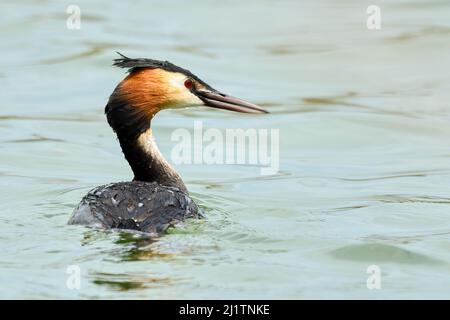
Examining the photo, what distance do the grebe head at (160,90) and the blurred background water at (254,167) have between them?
0.90 m

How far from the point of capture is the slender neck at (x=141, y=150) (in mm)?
9195

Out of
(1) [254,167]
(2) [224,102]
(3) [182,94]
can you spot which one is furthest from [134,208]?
(1) [254,167]

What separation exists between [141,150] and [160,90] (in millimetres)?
474

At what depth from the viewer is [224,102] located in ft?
31.4

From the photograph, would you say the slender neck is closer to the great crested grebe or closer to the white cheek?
the great crested grebe

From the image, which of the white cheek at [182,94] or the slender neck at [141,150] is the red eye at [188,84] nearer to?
the white cheek at [182,94]

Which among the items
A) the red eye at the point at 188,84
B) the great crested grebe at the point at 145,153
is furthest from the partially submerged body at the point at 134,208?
the red eye at the point at 188,84

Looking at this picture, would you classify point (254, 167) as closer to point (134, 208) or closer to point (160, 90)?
point (160, 90)

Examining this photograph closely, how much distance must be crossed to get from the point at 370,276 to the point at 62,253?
78.2 inches

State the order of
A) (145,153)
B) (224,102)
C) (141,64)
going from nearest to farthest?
(141,64)
(145,153)
(224,102)

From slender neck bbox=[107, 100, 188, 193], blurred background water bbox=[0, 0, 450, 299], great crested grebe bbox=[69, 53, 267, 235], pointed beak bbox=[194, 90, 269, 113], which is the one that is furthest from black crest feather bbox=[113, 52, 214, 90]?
blurred background water bbox=[0, 0, 450, 299]

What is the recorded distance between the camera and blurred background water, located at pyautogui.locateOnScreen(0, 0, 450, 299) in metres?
7.85
